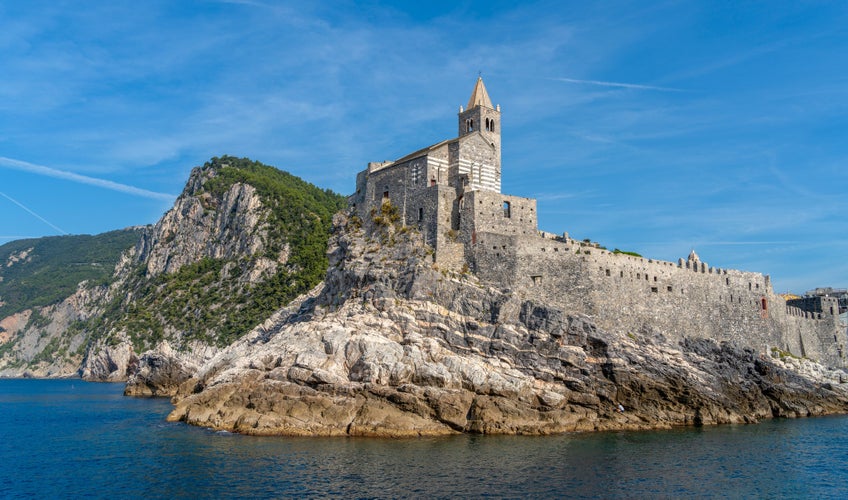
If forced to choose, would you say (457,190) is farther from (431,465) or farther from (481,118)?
(431,465)

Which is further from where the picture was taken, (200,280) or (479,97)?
(200,280)

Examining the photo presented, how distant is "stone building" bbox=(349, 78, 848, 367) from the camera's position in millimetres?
50781

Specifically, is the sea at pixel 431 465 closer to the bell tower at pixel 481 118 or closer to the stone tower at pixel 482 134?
the stone tower at pixel 482 134

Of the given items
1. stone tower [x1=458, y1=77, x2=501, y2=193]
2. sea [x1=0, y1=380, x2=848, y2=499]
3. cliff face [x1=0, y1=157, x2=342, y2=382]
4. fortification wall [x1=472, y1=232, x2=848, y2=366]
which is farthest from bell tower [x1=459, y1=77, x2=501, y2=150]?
cliff face [x1=0, y1=157, x2=342, y2=382]

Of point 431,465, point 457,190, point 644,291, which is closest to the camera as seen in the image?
point 431,465

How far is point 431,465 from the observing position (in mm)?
32938

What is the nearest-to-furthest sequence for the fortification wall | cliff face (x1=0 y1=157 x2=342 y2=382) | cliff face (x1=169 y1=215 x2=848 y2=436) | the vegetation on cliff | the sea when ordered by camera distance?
the sea < cliff face (x1=169 y1=215 x2=848 y2=436) < the fortification wall < cliff face (x1=0 y1=157 x2=342 y2=382) < the vegetation on cliff

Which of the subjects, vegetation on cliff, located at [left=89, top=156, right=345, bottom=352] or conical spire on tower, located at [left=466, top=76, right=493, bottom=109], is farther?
vegetation on cliff, located at [left=89, top=156, right=345, bottom=352]

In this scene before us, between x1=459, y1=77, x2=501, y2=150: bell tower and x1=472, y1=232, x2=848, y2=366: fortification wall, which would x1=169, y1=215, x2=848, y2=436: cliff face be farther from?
x1=459, y1=77, x2=501, y2=150: bell tower

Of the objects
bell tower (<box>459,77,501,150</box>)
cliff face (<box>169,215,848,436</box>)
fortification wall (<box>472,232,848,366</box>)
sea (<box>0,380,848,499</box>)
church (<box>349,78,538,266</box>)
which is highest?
bell tower (<box>459,77,501,150</box>)

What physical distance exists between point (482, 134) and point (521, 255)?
418 inches

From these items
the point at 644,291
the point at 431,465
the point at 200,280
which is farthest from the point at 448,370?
the point at 200,280

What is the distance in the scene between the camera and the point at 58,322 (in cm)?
16225

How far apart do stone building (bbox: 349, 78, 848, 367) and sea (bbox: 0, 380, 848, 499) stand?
36.1 ft
